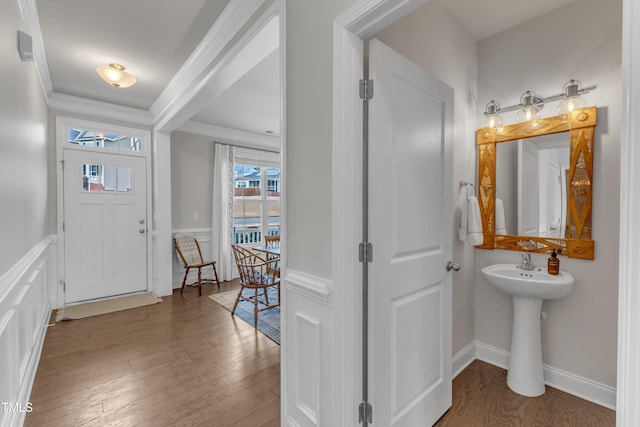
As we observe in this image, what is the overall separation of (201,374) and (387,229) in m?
1.92

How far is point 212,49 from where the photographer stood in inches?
95.3

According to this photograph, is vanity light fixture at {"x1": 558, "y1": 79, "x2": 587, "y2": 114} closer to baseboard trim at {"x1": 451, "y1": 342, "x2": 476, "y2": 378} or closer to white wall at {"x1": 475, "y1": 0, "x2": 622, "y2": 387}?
white wall at {"x1": 475, "y1": 0, "x2": 622, "y2": 387}

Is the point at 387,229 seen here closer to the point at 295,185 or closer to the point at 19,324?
the point at 295,185

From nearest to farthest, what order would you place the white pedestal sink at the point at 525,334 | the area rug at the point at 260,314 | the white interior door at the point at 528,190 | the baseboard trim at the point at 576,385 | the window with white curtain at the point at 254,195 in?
the baseboard trim at the point at 576,385, the white pedestal sink at the point at 525,334, the white interior door at the point at 528,190, the area rug at the point at 260,314, the window with white curtain at the point at 254,195

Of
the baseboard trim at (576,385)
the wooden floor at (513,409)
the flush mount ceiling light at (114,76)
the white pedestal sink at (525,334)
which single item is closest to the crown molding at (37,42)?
the flush mount ceiling light at (114,76)

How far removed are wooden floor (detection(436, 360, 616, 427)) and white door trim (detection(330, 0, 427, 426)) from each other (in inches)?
34.5

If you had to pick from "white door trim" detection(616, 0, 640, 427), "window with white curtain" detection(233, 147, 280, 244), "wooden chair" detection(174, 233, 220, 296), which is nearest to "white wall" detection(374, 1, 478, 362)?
"white door trim" detection(616, 0, 640, 427)

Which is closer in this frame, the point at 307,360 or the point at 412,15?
the point at 307,360

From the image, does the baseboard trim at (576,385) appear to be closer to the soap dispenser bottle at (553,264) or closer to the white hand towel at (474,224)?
the soap dispenser bottle at (553,264)

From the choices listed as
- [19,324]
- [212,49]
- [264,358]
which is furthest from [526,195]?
[19,324]

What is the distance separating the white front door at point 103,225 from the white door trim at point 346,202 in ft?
13.1

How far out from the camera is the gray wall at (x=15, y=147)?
57.3 inches

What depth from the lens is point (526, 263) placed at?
2.12 m

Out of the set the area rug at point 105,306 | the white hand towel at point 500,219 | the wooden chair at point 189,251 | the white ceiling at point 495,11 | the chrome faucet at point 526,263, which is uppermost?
the white ceiling at point 495,11
